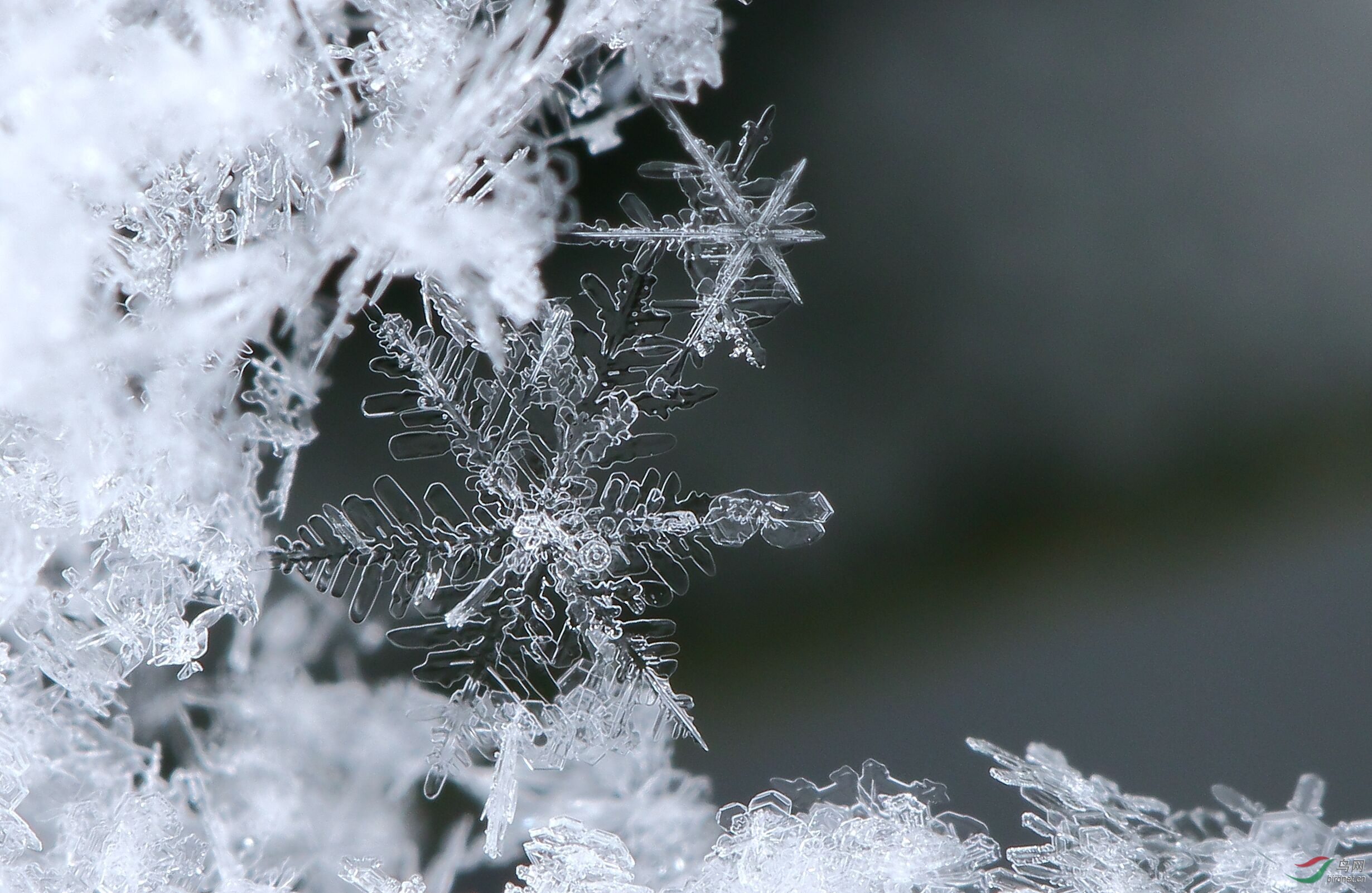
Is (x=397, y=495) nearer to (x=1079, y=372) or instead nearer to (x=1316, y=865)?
(x=1079, y=372)

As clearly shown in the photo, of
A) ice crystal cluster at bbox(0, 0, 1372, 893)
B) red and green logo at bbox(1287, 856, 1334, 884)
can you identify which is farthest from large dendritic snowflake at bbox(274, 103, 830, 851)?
red and green logo at bbox(1287, 856, 1334, 884)

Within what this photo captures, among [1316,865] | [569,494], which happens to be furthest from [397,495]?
[1316,865]

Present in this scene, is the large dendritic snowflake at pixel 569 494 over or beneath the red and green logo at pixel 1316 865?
over

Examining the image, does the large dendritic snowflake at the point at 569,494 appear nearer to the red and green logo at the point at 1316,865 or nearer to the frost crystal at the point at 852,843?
the frost crystal at the point at 852,843

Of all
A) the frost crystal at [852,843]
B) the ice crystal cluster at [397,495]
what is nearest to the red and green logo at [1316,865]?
the ice crystal cluster at [397,495]

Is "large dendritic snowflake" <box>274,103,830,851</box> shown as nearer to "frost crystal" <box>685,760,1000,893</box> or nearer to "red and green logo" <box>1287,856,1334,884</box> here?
"frost crystal" <box>685,760,1000,893</box>

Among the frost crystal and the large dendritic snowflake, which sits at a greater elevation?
the large dendritic snowflake

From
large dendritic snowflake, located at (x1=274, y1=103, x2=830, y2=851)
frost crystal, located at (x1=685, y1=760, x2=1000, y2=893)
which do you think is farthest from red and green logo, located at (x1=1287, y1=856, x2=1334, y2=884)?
large dendritic snowflake, located at (x1=274, y1=103, x2=830, y2=851)
